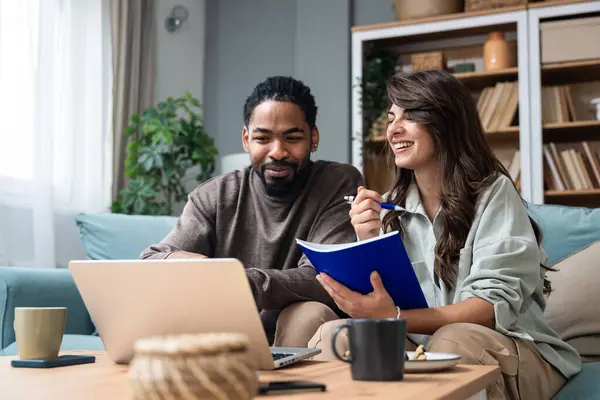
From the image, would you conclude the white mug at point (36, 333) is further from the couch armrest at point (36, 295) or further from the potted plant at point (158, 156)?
the potted plant at point (158, 156)

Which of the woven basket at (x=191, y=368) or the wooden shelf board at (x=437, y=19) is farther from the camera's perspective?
the wooden shelf board at (x=437, y=19)

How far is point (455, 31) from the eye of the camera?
13.1 ft

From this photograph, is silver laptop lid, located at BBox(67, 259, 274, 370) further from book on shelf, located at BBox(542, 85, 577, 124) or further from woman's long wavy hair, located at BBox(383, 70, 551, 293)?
book on shelf, located at BBox(542, 85, 577, 124)

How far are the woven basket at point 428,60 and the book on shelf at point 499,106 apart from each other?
0.31 metres

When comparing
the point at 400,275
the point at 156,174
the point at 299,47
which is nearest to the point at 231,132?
the point at 299,47

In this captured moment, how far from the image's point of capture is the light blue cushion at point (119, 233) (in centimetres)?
270

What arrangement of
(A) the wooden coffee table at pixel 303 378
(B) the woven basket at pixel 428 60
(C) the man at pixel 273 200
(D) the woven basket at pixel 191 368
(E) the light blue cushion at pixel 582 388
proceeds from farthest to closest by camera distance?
1. (B) the woven basket at pixel 428 60
2. (C) the man at pixel 273 200
3. (E) the light blue cushion at pixel 582 388
4. (A) the wooden coffee table at pixel 303 378
5. (D) the woven basket at pixel 191 368

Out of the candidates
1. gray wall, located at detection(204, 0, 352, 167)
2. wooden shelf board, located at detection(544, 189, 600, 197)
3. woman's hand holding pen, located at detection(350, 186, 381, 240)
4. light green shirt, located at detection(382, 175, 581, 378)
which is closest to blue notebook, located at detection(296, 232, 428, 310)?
light green shirt, located at detection(382, 175, 581, 378)

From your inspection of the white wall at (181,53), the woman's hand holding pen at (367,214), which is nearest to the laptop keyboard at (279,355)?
the woman's hand holding pen at (367,214)

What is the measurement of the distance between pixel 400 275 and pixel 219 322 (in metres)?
0.45

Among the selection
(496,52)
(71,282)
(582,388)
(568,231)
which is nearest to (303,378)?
(582,388)

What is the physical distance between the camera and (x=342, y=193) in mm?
2055

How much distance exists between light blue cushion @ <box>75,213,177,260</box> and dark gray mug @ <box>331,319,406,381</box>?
181cm

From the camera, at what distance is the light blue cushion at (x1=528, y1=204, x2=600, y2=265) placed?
6.75 feet
